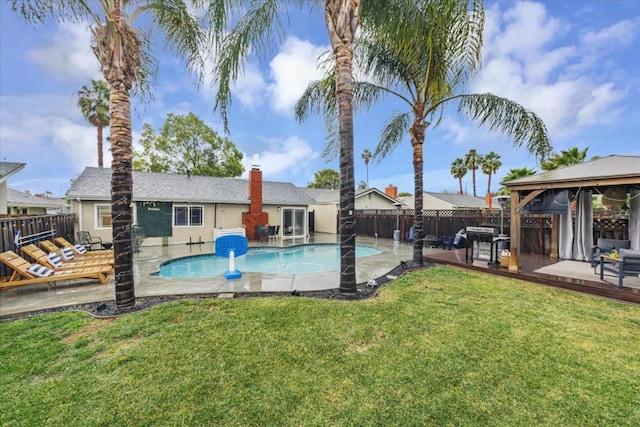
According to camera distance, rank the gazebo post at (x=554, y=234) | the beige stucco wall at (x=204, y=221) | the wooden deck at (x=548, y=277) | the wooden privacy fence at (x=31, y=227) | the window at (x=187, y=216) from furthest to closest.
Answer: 1. the window at (x=187, y=216)
2. the beige stucco wall at (x=204, y=221)
3. the gazebo post at (x=554, y=234)
4. the wooden privacy fence at (x=31, y=227)
5. the wooden deck at (x=548, y=277)

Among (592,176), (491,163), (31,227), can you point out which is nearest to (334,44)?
(592,176)

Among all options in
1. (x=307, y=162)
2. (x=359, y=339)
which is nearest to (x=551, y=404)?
(x=359, y=339)

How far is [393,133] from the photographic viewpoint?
396 inches

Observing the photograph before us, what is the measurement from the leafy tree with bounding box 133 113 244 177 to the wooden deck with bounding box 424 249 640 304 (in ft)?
79.7

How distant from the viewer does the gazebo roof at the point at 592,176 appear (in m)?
5.92

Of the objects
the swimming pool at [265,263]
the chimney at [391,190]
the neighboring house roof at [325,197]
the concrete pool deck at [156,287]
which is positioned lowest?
the swimming pool at [265,263]

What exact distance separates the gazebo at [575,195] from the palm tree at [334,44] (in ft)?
17.0

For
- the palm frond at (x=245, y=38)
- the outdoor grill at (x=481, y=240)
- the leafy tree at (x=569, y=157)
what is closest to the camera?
the palm frond at (x=245, y=38)

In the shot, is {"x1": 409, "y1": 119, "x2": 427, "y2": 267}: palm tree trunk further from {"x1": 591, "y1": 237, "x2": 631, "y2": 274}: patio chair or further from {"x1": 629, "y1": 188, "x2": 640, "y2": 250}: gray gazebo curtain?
{"x1": 629, "y1": 188, "x2": 640, "y2": 250}: gray gazebo curtain

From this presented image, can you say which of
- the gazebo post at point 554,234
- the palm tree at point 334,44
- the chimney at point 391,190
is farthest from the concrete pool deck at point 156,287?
the chimney at point 391,190

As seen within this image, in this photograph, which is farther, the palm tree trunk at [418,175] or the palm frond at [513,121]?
the palm tree trunk at [418,175]

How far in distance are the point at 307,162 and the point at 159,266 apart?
19953 millimetres

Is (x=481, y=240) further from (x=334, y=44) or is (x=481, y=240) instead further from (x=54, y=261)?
(x=54, y=261)

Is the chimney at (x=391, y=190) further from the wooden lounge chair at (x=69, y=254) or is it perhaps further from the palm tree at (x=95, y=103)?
the palm tree at (x=95, y=103)
